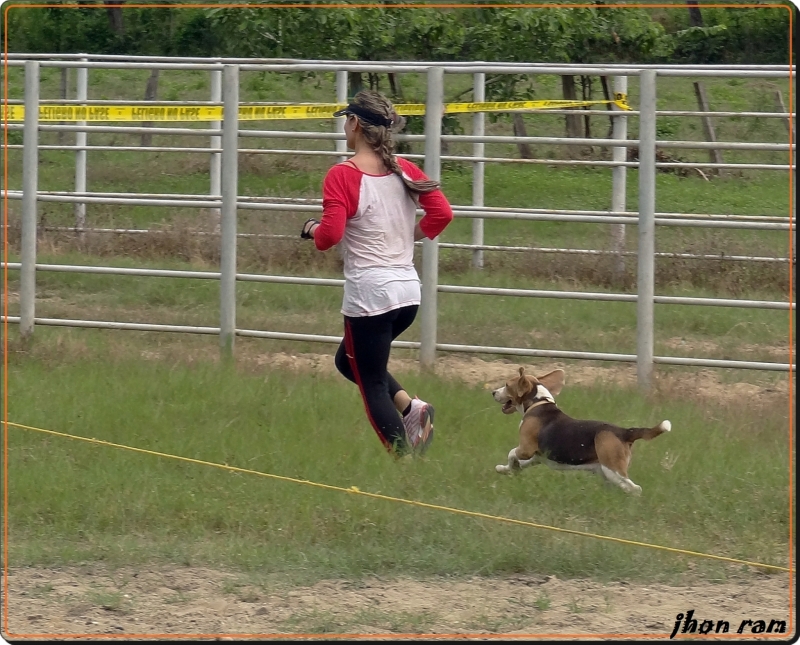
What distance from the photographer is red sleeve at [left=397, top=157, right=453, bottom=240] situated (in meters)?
5.61

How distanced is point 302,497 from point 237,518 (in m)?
0.34

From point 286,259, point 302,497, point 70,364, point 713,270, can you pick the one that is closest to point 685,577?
point 302,497

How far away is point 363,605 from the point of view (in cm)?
421

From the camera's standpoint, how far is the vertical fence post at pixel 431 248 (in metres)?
7.68

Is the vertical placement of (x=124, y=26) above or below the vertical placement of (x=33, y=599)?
above

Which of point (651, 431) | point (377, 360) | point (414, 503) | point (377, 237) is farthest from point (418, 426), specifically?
point (651, 431)

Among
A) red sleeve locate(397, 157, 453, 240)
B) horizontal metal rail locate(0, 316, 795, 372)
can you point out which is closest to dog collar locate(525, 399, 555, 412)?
red sleeve locate(397, 157, 453, 240)

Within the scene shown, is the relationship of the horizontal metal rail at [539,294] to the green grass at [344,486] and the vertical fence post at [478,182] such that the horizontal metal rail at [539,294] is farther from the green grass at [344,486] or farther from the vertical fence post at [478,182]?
the vertical fence post at [478,182]

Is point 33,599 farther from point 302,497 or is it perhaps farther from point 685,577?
point 685,577

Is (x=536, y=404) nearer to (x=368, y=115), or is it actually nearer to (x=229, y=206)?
(x=368, y=115)

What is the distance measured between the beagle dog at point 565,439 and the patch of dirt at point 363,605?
2.85 ft

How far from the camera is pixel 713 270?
33.2 feet

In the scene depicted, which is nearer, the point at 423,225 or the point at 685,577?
the point at 685,577

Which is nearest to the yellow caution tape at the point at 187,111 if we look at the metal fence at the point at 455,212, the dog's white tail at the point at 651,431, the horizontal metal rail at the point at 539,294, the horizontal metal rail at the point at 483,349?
the metal fence at the point at 455,212
